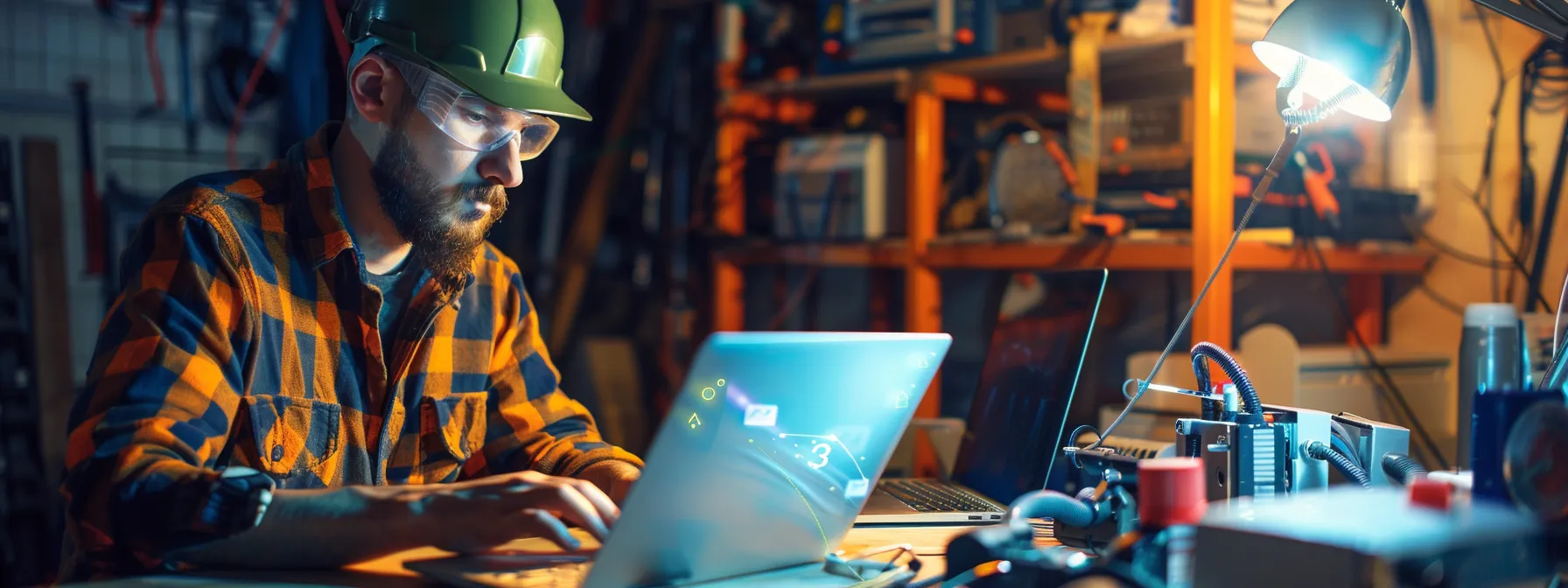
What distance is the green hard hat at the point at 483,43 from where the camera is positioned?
4.63ft

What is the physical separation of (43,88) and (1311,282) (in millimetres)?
3931

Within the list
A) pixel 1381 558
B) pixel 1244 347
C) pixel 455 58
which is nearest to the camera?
pixel 1381 558

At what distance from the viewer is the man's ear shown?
1.49 meters

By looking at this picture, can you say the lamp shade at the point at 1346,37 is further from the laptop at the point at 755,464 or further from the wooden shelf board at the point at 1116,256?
the wooden shelf board at the point at 1116,256

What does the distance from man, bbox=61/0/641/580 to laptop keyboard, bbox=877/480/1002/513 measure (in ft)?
1.13

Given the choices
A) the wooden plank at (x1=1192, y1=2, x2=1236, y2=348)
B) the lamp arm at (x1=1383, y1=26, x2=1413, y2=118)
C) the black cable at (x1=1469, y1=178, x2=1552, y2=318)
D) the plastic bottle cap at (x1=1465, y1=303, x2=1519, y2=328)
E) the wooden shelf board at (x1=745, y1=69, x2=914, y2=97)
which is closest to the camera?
the lamp arm at (x1=1383, y1=26, x2=1413, y2=118)

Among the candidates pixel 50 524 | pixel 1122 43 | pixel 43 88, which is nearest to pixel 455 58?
pixel 1122 43

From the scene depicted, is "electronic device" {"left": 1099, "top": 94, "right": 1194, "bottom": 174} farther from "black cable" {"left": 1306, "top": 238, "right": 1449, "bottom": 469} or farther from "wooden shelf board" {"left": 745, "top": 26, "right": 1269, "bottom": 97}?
"black cable" {"left": 1306, "top": 238, "right": 1449, "bottom": 469}

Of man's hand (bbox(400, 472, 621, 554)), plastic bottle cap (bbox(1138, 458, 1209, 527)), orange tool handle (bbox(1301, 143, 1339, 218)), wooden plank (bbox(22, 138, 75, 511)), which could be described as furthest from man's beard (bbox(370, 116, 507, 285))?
wooden plank (bbox(22, 138, 75, 511))

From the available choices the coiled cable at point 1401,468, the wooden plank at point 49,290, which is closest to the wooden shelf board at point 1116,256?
the coiled cable at point 1401,468

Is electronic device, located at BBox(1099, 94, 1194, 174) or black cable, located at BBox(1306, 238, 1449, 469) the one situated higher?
electronic device, located at BBox(1099, 94, 1194, 174)

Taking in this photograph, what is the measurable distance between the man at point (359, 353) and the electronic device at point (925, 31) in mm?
1366

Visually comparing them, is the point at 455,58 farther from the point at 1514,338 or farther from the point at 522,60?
the point at 1514,338

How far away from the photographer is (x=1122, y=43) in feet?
8.03
